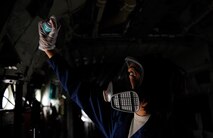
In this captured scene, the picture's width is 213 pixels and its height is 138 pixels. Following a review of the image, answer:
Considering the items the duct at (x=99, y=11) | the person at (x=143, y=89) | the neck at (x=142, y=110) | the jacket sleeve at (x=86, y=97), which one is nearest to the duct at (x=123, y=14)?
the duct at (x=99, y=11)

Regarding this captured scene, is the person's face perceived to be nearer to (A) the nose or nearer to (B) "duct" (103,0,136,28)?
(A) the nose

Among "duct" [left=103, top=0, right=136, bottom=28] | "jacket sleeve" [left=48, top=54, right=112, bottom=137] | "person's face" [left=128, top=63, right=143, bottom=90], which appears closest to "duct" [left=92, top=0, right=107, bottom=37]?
"duct" [left=103, top=0, right=136, bottom=28]

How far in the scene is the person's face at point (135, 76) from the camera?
1998 millimetres

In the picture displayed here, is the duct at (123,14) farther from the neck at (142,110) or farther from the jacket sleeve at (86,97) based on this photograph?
the neck at (142,110)

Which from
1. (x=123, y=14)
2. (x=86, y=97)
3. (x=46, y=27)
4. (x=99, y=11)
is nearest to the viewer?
(x=46, y=27)

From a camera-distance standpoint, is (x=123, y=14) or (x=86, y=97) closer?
(x=86, y=97)

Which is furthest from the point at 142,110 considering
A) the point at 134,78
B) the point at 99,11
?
the point at 99,11

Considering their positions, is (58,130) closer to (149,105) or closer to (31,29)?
(31,29)

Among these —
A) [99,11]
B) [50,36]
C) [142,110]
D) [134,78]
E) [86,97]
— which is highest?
[99,11]

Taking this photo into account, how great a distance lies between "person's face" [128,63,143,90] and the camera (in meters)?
2.00

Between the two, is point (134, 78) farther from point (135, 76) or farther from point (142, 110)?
point (142, 110)

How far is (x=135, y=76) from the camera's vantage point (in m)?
2.03

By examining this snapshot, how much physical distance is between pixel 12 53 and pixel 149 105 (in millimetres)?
1588

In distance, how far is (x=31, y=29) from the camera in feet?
8.61
